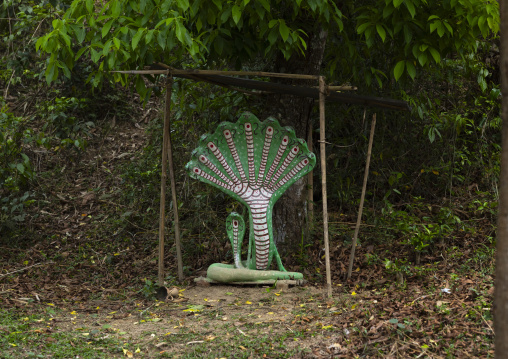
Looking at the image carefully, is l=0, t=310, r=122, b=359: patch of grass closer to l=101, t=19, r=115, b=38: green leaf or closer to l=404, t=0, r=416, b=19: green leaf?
l=101, t=19, r=115, b=38: green leaf

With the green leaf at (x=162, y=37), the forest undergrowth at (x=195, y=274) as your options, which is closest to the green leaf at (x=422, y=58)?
the forest undergrowth at (x=195, y=274)

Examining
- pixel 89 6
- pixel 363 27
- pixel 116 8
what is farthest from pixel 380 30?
pixel 89 6

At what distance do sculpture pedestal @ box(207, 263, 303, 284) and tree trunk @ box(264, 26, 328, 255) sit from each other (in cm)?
68

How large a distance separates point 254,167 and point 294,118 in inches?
Result: 31.8

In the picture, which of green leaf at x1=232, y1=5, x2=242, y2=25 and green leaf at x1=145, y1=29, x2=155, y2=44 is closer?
green leaf at x1=145, y1=29, x2=155, y2=44

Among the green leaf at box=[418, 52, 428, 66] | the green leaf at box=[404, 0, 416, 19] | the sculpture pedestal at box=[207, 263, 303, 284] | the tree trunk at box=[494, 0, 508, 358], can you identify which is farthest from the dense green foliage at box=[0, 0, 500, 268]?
the tree trunk at box=[494, 0, 508, 358]

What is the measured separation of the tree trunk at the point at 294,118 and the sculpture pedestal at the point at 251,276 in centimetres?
68

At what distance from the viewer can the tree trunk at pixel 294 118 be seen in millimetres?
6395

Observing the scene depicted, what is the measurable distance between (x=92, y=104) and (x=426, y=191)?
17.2 ft

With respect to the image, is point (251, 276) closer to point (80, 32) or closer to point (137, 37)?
point (137, 37)

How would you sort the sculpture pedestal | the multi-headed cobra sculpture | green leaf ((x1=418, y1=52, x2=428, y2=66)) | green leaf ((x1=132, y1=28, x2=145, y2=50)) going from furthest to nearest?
1. the multi-headed cobra sculpture
2. the sculpture pedestal
3. green leaf ((x1=418, y1=52, x2=428, y2=66))
4. green leaf ((x1=132, y1=28, x2=145, y2=50))

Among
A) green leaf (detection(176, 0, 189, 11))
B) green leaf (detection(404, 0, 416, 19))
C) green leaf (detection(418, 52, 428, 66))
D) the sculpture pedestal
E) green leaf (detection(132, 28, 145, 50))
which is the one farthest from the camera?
the sculpture pedestal

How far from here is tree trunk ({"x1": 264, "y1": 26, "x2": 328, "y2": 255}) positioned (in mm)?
6395

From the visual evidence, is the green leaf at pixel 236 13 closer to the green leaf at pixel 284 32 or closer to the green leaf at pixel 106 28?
the green leaf at pixel 284 32
